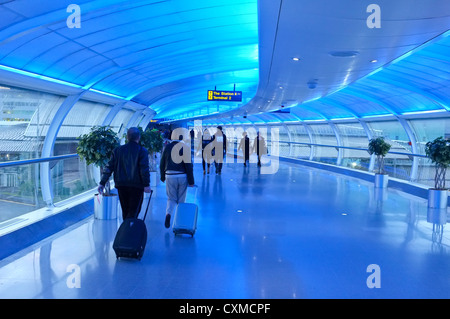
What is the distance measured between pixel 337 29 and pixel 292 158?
816 inches

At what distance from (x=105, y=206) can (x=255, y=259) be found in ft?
11.2

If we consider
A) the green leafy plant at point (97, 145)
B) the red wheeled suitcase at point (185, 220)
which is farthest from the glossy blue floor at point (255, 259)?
the green leafy plant at point (97, 145)

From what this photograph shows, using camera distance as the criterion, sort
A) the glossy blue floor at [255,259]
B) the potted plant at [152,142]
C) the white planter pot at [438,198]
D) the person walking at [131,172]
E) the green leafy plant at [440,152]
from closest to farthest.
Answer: the glossy blue floor at [255,259]
the person walking at [131,172]
the green leafy plant at [440,152]
the white planter pot at [438,198]
the potted plant at [152,142]

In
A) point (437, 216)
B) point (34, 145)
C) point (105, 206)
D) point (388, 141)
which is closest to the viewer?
point (105, 206)

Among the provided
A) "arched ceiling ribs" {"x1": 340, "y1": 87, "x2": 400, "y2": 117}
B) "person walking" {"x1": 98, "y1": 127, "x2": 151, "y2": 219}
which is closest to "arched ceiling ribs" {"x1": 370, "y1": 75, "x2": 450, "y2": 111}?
"arched ceiling ribs" {"x1": 340, "y1": 87, "x2": 400, "y2": 117}

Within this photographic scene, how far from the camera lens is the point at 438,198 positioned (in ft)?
30.5

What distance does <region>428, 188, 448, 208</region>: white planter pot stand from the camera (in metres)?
9.23

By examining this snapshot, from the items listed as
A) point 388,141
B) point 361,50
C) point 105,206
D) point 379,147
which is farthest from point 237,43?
point 388,141

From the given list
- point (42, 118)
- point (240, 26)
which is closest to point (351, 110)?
point (240, 26)

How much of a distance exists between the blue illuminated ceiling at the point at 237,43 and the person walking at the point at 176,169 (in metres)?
2.27

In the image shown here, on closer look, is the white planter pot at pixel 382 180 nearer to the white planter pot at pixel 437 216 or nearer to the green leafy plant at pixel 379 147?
the green leafy plant at pixel 379 147

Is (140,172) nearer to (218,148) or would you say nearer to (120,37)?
(120,37)

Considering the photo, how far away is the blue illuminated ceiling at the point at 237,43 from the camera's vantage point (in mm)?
5055

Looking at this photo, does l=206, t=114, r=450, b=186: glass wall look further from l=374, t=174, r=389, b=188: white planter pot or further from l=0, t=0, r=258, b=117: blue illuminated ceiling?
l=0, t=0, r=258, b=117: blue illuminated ceiling
